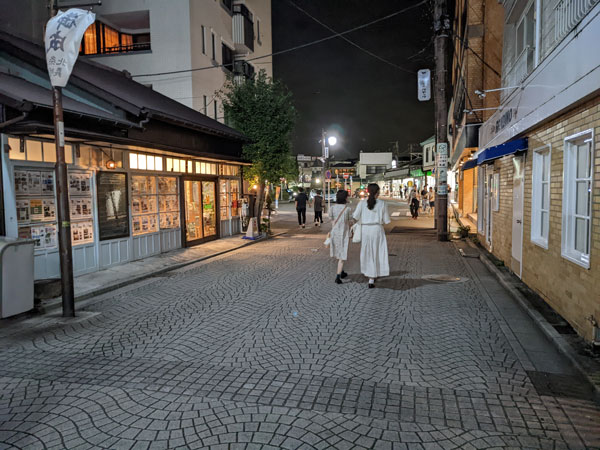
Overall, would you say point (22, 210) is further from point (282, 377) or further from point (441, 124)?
point (441, 124)

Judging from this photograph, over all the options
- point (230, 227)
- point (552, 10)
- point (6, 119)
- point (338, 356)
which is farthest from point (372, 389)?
point (230, 227)

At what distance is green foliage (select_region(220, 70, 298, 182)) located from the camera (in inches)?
704

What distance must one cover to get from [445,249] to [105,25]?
769 inches

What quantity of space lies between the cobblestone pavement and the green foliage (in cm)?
1059

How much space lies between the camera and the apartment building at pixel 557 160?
→ 507 cm

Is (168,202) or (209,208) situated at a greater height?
(168,202)

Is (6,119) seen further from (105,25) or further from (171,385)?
(105,25)

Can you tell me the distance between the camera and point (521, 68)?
31.5 feet

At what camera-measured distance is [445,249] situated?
562 inches

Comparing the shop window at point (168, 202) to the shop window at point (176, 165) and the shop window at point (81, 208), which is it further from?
the shop window at point (81, 208)

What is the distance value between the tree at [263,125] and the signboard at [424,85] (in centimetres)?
539

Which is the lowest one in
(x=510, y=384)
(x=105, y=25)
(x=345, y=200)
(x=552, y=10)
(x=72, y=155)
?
(x=510, y=384)

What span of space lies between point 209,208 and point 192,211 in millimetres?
1397

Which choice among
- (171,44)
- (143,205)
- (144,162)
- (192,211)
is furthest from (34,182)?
(171,44)
